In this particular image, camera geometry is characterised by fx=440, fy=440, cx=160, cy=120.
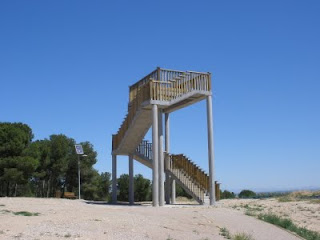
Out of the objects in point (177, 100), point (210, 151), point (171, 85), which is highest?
point (171, 85)

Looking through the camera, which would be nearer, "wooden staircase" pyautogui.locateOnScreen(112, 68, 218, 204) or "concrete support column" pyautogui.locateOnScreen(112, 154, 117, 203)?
"wooden staircase" pyautogui.locateOnScreen(112, 68, 218, 204)

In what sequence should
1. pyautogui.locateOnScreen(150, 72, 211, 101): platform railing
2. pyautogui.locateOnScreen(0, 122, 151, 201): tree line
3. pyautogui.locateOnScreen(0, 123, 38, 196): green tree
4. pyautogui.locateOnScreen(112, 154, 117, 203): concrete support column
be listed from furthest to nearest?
pyautogui.locateOnScreen(0, 122, 151, 201): tree line, pyautogui.locateOnScreen(0, 123, 38, 196): green tree, pyautogui.locateOnScreen(112, 154, 117, 203): concrete support column, pyautogui.locateOnScreen(150, 72, 211, 101): platform railing

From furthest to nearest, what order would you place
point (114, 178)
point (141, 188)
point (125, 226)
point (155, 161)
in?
point (141, 188), point (114, 178), point (155, 161), point (125, 226)

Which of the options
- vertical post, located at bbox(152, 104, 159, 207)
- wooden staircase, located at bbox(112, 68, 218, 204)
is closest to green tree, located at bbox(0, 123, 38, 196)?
wooden staircase, located at bbox(112, 68, 218, 204)

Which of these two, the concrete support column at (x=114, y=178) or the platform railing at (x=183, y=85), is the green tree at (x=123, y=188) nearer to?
the concrete support column at (x=114, y=178)

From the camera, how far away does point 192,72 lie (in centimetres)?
2319

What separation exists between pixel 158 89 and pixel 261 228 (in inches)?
387

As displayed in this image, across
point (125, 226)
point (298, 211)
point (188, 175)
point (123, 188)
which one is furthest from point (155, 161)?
point (123, 188)

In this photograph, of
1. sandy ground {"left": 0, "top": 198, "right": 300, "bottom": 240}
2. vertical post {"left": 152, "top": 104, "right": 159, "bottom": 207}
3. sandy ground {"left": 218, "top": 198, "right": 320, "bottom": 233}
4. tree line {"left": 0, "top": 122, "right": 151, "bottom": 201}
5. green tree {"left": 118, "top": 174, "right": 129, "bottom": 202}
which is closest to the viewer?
sandy ground {"left": 0, "top": 198, "right": 300, "bottom": 240}

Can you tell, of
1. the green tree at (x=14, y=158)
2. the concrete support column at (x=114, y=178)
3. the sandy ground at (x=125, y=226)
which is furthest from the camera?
the green tree at (x=14, y=158)

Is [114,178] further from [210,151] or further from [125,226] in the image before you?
[125,226]

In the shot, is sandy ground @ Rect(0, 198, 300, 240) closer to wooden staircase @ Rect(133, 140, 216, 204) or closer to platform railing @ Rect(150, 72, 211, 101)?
wooden staircase @ Rect(133, 140, 216, 204)

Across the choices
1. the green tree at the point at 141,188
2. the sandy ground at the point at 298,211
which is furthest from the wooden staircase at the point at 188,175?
the green tree at the point at 141,188

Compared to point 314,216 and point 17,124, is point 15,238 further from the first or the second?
point 17,124
